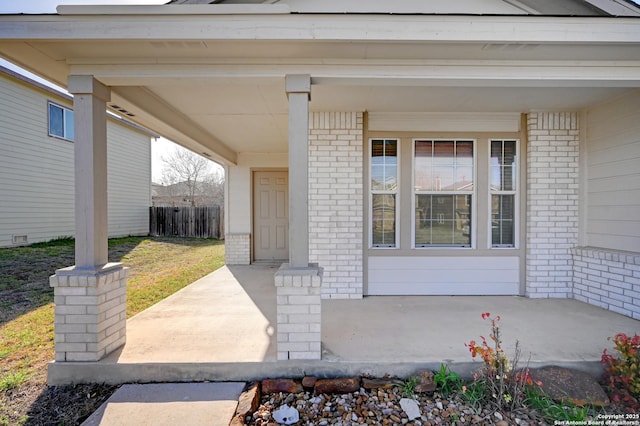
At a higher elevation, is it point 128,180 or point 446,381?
point 128,180

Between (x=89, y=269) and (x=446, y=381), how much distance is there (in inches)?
127

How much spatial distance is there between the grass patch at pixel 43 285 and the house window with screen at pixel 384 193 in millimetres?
3503

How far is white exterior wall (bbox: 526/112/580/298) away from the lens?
443 centimetres

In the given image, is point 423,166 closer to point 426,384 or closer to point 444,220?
point 444,220

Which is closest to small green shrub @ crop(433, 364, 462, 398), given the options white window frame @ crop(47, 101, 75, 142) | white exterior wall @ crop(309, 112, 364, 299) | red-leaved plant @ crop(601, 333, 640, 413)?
red-leaved plant @ crop(601, 333, 640, 413)

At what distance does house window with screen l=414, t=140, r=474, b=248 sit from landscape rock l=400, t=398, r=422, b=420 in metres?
2.65

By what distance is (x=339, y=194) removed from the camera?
14.6 ft

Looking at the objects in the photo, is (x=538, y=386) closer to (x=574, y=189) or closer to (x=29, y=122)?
(x=574, y=189)

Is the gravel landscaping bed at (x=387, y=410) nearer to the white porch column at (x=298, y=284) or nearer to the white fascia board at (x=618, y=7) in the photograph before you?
the white porch column at (x=298, y=284)

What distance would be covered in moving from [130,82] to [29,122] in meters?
8.67

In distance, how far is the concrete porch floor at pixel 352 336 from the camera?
2.58m

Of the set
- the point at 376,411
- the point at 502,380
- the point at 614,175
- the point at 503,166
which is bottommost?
the point at 376,411

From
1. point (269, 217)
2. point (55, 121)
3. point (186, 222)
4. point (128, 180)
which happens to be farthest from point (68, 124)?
point (269, 217)

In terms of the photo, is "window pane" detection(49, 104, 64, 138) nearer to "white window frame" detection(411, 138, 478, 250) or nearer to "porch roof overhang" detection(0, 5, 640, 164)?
"porch roof overhang" detection(0, 5, 640, 164)
